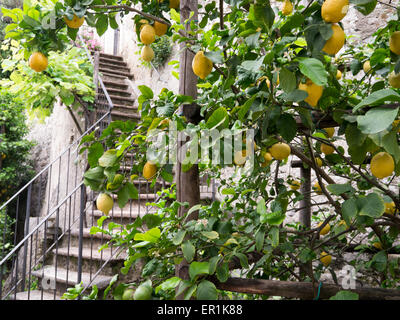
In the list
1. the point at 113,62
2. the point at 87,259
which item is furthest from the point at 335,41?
the point at 113,62

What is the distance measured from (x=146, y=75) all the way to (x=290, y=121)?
552 cm

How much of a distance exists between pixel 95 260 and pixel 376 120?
2.80 meters

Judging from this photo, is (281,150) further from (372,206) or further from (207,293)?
(207,293)

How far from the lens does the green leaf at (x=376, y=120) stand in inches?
23.3

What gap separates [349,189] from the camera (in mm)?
933

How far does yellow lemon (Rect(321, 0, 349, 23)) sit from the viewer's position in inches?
28.7

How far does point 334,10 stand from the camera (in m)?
0.74

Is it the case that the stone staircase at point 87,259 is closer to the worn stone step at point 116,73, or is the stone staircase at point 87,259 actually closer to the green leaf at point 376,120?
the green leaf at point 376,120

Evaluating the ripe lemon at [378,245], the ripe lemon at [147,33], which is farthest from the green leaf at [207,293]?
the ripe lemon at [378,245]

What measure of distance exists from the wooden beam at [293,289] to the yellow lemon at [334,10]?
846 millimetres

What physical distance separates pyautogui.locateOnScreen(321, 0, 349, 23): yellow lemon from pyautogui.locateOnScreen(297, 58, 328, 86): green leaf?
12 centimetres
